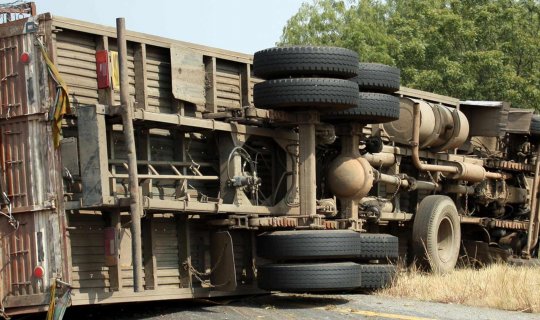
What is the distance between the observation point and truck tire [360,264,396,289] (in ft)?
44.1

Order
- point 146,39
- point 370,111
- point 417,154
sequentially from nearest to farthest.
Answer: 1. point 146,39
2. point 370,111
3. point 417,154

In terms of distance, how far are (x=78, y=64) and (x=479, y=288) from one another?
5.81 m

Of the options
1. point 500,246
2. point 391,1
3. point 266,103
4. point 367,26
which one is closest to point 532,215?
point 500,246

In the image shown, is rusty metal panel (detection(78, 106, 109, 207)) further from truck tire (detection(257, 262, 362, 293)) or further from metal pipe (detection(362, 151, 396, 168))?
metal pipe (detection(362, 151, 396, 168))

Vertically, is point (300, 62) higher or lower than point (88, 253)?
higher

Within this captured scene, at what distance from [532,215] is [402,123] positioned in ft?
13.7

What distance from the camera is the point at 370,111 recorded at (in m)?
14.2

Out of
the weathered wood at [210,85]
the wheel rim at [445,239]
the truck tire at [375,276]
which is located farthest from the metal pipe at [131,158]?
the wheel rim at [445,239]

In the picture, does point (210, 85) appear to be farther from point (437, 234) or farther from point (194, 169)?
point (437, 234)

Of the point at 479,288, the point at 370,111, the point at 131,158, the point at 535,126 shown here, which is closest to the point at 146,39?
the point at 131,158

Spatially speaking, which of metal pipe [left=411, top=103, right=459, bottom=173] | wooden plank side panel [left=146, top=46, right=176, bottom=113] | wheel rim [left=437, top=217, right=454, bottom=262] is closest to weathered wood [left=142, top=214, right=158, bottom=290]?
wooden plank side panel [left=146, top=46, right=176, bottom=113]

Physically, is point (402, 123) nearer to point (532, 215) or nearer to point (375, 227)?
point (375, 227)

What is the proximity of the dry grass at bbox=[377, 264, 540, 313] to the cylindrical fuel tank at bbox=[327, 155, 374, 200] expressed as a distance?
4.18 feet

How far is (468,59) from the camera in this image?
34125 millimetres
